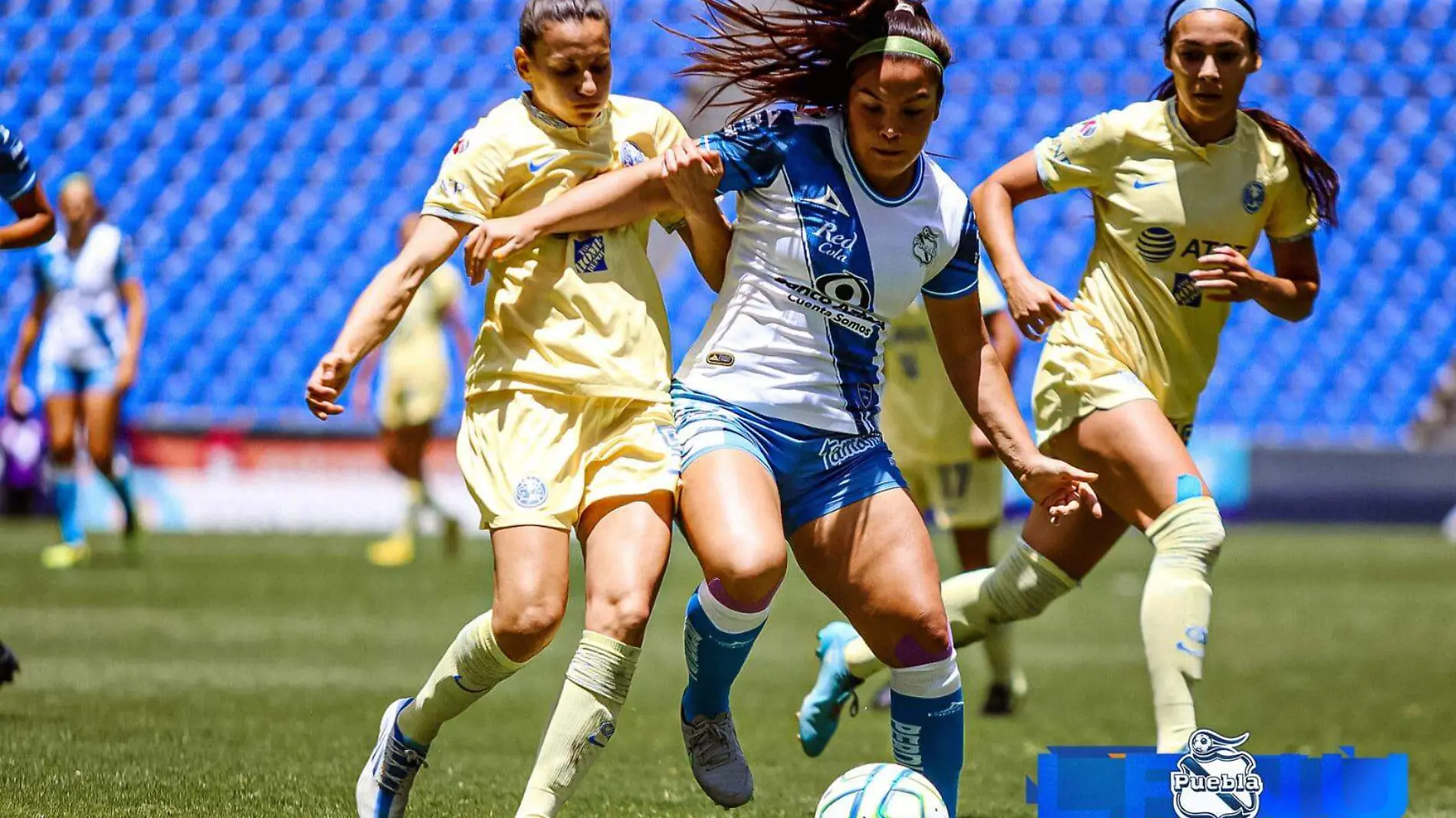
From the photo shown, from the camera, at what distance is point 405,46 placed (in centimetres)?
1992

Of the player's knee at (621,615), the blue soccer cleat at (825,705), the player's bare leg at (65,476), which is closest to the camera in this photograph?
the player's knee at (621,615)

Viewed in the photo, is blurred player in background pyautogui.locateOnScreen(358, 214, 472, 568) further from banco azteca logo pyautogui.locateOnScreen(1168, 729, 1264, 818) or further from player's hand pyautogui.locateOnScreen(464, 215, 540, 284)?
banco azteca logo pyautogui.locateOnScreen(1168, 729, 1264, 818)

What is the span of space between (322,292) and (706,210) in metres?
14.9

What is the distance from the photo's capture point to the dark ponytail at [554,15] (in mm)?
4273

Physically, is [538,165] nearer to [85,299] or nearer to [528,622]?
[528,622]

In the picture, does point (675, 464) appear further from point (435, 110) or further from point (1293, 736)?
point (435, 110)

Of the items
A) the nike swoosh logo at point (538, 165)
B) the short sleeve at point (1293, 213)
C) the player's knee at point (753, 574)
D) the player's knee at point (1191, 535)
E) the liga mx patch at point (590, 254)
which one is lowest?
the player's knee at point (753, 574)

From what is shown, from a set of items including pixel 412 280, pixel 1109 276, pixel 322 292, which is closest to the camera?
pixel 412 280

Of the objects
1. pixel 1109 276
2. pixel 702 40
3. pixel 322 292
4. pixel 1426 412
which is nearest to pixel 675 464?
pixel 702 40

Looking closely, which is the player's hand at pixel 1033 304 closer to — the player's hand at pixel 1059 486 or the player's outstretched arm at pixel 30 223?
the player's hand at pixel 1059 486

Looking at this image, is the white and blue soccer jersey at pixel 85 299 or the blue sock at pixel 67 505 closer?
the blue sock at pixel 67 505

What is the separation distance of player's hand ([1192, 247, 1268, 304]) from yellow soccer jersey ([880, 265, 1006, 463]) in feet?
8.48

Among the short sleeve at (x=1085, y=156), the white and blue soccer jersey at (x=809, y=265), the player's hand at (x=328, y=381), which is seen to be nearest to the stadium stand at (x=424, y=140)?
the short sleeve at (x=1085, y=156)

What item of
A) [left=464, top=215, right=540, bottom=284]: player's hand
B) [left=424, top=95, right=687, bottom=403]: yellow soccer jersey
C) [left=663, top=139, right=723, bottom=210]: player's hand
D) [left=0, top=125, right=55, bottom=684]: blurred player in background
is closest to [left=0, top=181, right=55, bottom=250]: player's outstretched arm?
[left=0, top=125, right=55, bottom=684]: blurred player in background
